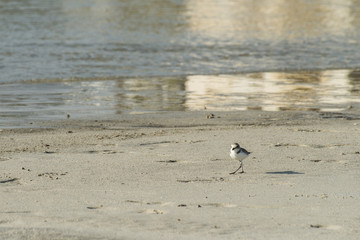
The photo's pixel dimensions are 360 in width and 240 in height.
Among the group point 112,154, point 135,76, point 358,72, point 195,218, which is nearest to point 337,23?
point 358,72

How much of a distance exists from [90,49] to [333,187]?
59.9 ft

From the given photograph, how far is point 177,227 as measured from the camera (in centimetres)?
630

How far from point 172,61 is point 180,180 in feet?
46.5

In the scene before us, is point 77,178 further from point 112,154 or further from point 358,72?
point 358,72

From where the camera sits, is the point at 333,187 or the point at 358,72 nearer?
the point at 333,187

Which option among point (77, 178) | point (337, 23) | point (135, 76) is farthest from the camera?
point (337, 23)

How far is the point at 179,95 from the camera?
14.7 meters

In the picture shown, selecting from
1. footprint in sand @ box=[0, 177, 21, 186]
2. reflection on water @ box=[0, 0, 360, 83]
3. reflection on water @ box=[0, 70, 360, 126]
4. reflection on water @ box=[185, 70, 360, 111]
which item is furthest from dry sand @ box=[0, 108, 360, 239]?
reflection on water @ box=[0, 0, 360, 83]

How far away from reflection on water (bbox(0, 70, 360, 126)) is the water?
0.02 meters

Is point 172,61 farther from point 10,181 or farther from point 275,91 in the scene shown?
point 10,181

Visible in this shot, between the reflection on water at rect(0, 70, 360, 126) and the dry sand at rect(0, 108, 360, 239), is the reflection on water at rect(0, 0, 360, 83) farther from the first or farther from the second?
the dry sand at rect(0, 108, 360, 239)

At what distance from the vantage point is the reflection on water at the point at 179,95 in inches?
510

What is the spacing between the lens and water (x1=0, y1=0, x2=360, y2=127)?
13773 mm

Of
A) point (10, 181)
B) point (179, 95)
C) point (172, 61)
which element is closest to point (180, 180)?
point (10, 181)
